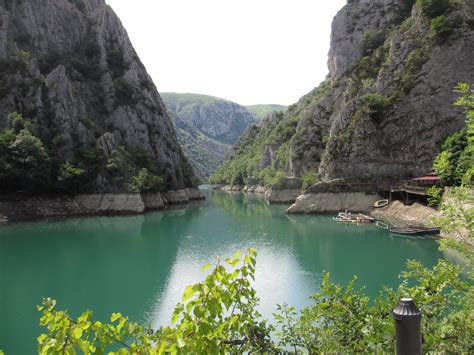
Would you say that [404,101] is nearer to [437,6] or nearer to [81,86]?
[437,6]

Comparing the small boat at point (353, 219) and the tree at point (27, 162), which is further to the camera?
the tree at point (27, 162)

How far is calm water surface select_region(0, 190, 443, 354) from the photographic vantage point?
92.2ft

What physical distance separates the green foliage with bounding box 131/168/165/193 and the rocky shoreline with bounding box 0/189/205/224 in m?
1.44

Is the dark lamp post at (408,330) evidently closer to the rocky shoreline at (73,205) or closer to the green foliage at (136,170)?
the rocky shoreline at (73,205)

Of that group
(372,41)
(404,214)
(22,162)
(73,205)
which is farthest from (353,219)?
(22,162)

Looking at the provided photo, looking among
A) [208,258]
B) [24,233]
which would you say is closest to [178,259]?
[208,258]

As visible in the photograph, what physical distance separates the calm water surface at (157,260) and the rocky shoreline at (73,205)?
7.24 meters

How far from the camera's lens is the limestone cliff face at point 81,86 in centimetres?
8719

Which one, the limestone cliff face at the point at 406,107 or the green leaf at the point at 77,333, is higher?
the limestone cliff face at the point at 406,107

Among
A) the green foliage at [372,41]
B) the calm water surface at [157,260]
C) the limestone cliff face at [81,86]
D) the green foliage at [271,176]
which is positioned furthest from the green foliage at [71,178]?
the green foliage at [372,41]

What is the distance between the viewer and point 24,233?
2299 inches

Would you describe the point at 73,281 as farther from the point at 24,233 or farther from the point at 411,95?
the point at 411,95

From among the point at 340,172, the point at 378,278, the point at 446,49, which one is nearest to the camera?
the point at 378,278

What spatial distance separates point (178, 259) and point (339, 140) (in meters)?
50.0
